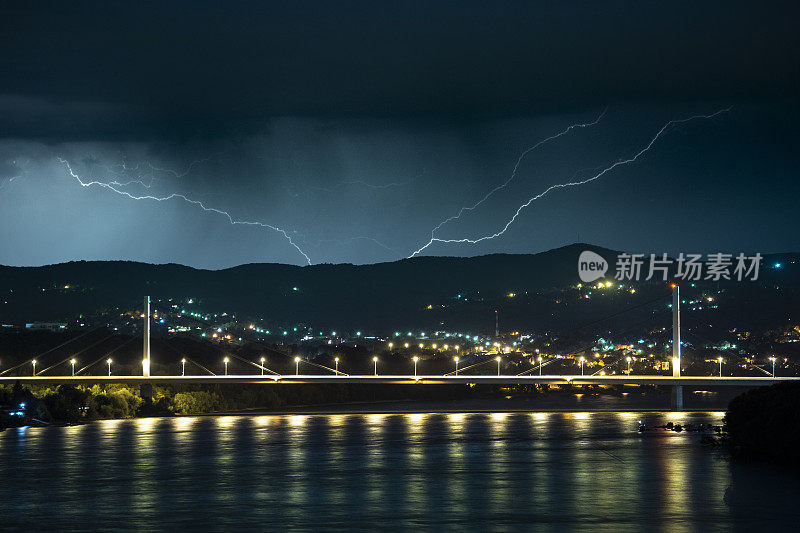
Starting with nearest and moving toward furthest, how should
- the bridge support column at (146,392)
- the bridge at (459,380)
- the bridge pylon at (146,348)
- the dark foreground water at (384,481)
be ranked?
the dark foreground water at (384,481), the bridge at (459,380), the bridge support column at (146,392), the bridge pylon at (146,348)

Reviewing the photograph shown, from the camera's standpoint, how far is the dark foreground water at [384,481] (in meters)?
34.8

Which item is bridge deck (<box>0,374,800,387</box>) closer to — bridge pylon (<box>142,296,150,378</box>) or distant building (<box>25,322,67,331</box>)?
bridge pylon (<box>142,296,150,378</box>)

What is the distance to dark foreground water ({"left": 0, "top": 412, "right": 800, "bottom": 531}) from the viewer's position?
114ft

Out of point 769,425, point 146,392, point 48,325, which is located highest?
point 48,325

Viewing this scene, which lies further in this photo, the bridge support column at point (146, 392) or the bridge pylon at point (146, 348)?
the bridge pylon at point (146, 348)

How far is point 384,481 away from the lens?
46375 millimetres

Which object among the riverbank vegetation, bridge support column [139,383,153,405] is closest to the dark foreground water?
the riverbank vegetation

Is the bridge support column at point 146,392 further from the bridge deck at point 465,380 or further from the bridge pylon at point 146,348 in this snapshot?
the bridge deck at point 465,380

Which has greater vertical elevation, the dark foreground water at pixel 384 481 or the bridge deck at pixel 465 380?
the bridge deck at pixel 465 380

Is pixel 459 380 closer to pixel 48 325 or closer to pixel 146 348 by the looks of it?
pixel 146 348

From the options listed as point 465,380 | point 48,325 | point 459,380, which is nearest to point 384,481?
point 465,380

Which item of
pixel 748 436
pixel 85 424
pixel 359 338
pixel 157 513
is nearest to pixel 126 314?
pixel 359 338

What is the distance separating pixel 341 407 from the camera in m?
123

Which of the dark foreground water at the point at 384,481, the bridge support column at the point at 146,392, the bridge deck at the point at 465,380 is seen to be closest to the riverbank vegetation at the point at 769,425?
the dark foreground water at the point at 384,481
